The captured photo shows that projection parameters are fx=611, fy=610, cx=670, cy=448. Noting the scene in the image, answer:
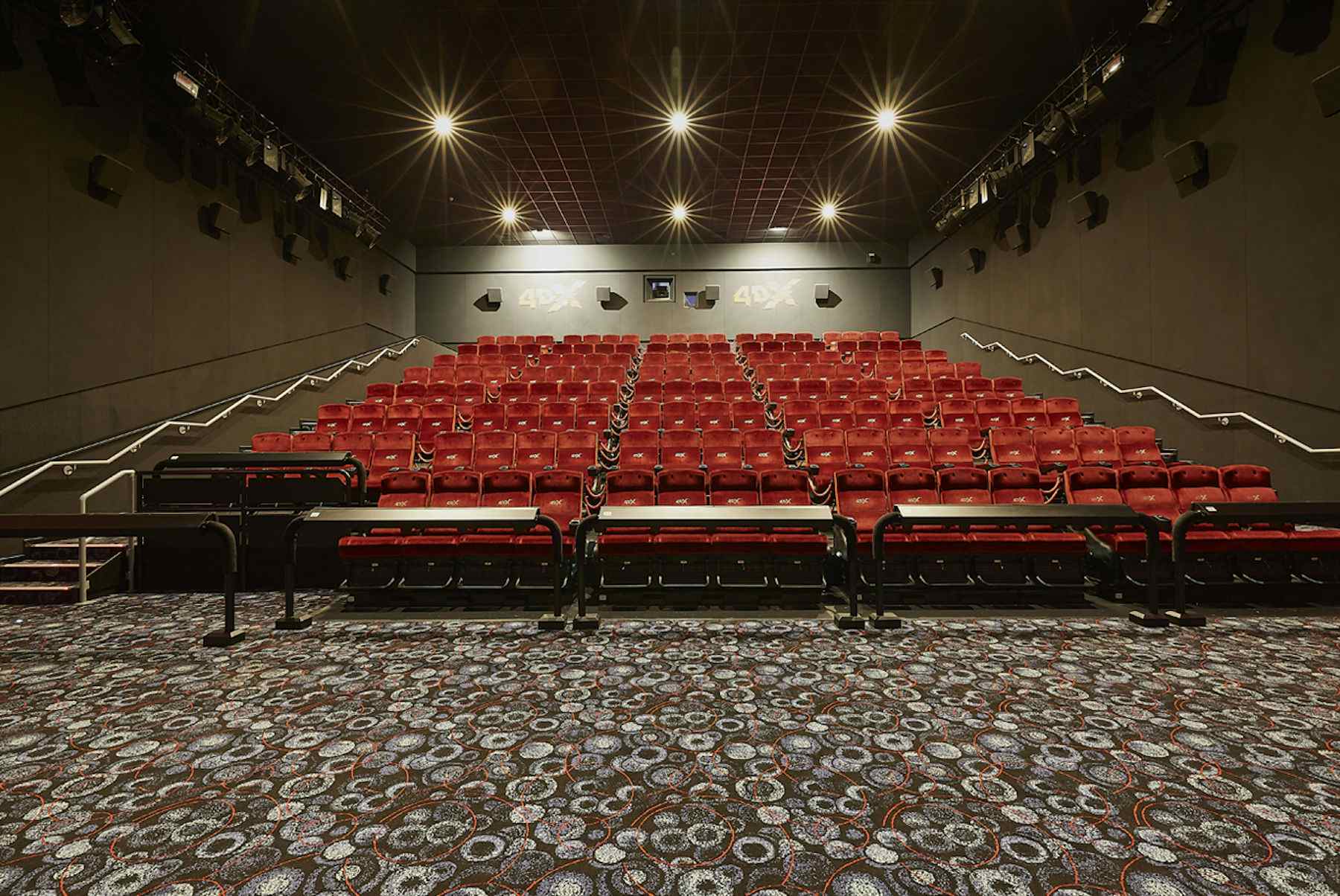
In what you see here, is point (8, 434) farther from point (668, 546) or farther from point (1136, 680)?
point (1136, 680)

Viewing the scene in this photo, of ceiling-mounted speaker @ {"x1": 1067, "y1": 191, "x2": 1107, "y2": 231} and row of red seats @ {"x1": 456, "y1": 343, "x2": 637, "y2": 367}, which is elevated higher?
ceiling-mounted speaker @ {"x1": 1067, "y1": 191, "x2": 1107, "y2": 231}

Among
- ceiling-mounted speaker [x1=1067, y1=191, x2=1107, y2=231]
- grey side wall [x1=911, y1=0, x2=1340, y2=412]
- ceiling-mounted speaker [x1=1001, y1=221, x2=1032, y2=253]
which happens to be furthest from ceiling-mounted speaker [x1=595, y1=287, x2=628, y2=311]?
ceiling-mounted speaker [x1=1067, y1=191, x2=1107, y2=231]

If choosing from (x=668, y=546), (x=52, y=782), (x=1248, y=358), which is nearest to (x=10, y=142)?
(x=52, y=782)

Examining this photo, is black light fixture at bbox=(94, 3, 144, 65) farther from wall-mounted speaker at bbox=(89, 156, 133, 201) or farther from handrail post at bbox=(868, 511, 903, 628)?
handrail post at bbox=(868, 511, 903, 628)

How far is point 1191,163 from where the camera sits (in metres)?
5.23

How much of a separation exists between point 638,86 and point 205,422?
5349 mm

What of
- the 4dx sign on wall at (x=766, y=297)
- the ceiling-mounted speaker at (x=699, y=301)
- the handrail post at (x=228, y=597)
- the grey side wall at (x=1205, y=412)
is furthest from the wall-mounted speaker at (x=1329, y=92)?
the ceiling-mounted speaker at (x=699, y=301)

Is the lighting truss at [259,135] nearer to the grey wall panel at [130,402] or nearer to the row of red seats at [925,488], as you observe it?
the grey wall panel at [130,402]

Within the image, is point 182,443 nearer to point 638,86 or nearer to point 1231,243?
point 638,86

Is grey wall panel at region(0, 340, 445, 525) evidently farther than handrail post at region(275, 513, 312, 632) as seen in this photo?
Yes

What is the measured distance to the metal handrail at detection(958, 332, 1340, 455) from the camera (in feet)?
14.3

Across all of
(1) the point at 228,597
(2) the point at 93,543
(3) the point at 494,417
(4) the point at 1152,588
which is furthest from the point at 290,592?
(4) the point at 1152,588

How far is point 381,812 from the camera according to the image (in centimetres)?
146

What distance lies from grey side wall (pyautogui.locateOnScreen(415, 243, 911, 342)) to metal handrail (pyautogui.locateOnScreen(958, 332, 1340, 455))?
3.66 m
